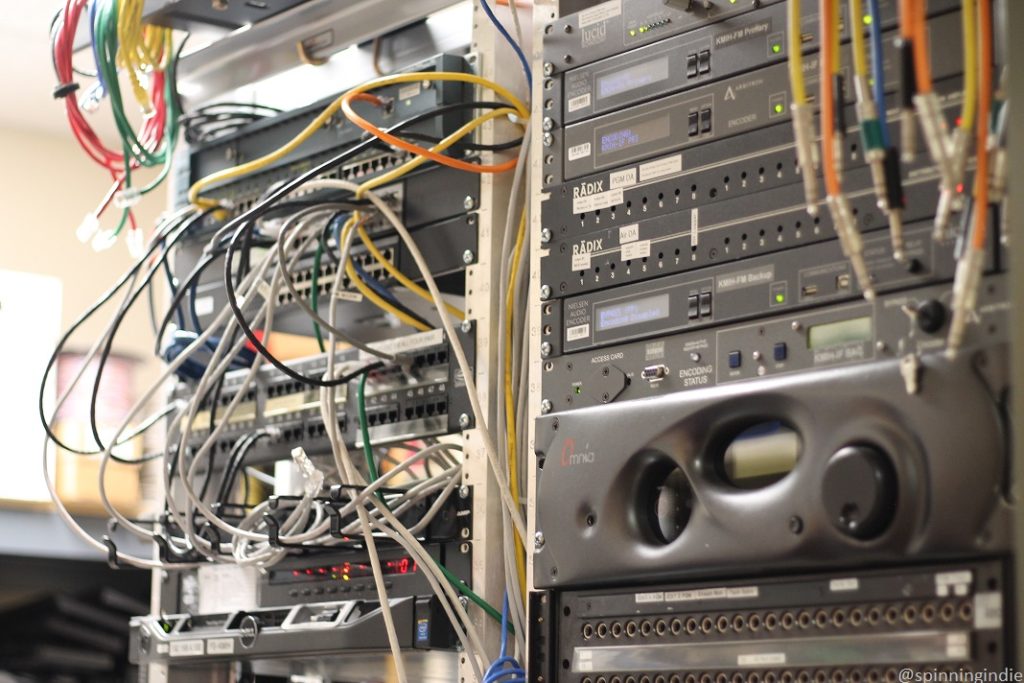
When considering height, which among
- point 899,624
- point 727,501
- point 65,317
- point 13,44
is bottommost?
point 899,624

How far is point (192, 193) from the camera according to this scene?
73.7 inches

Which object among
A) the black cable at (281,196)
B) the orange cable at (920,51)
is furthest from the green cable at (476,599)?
the orange cable at (920,51)

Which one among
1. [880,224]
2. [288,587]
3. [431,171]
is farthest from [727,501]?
[288,587]

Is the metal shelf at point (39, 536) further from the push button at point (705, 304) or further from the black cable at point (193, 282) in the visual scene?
the push button at point (705, 304)

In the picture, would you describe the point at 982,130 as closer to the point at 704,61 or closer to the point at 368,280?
the point at 704,61

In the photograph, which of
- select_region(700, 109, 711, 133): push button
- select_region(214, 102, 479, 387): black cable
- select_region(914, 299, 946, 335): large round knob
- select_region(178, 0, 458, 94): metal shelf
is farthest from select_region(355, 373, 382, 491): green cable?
select_region(914, 299, 946, 335): large round knob

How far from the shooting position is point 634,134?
1.31m

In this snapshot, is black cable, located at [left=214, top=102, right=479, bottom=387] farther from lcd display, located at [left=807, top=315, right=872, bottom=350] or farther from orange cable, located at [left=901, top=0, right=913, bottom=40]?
orange cable, located at [left=901, top=0, right=913, bottom=40]

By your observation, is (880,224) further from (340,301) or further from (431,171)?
(340,301)

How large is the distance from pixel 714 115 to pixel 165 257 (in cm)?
90

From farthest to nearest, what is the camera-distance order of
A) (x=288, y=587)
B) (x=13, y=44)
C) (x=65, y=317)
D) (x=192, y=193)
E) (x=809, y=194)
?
(x=65, y=317) < (x=13, y=44) < (x=192, y=193) < (x=288, y=587) < (x=809, y=194)

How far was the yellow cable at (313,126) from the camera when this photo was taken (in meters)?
1.59

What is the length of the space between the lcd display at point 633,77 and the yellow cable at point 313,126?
0.25 m

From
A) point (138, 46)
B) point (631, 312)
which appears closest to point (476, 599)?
point (631, 312)
